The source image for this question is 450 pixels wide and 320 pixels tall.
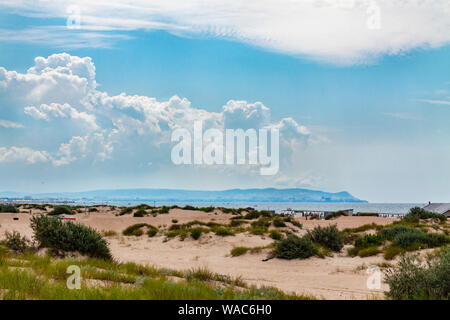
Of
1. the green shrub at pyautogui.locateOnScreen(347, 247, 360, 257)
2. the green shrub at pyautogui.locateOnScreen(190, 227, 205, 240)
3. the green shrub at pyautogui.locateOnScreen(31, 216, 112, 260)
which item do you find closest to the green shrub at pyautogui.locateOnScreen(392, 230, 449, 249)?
the green shrub at pyautogui.locateOnScreen(347, 247, 360, 257)

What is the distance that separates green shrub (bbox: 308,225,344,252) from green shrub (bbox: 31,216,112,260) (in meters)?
10.2

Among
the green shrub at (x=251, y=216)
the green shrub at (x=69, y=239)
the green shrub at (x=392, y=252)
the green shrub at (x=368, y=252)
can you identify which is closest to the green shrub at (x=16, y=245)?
the green shrub at (x=69, y=239)

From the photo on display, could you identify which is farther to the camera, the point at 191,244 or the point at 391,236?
the point at 191,244

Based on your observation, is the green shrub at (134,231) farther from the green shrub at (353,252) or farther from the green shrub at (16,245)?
the green shrub at (353,252)

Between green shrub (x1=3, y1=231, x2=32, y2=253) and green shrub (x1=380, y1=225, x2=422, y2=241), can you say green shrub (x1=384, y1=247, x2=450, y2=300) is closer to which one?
green shrub (x1=380, y1=225, x2=422, y2=241)

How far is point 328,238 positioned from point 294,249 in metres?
3.25

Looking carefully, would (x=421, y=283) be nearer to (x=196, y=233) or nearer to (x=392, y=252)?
(x=392, y=252)

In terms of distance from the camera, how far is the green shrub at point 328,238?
61.4 feet

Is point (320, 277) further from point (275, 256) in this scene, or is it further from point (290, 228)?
point (290, 228)

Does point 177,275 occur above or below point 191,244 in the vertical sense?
above

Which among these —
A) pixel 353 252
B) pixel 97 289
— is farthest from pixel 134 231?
pixel 97 289
